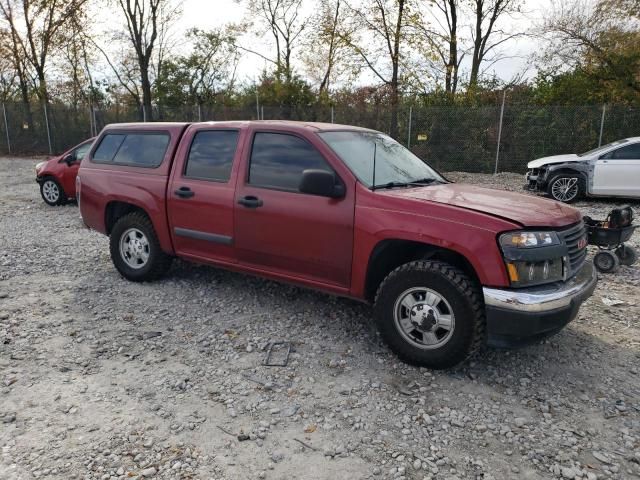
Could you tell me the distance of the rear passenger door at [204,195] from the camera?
4.71m

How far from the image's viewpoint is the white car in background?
10.5m

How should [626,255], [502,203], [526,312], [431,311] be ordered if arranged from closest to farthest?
[526,312], [431,311], [502,203], [626,255]

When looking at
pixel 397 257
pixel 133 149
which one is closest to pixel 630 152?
pixel 397 257

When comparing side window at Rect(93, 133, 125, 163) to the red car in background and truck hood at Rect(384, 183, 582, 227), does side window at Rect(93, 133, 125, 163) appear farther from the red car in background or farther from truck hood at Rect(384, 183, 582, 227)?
the red car in background

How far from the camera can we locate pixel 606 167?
10.6 m

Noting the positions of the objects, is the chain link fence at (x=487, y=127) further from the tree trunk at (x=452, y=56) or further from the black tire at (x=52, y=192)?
the black tire at (x=52, y=192)

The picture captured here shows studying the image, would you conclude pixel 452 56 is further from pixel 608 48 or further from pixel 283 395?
pixel 283 395

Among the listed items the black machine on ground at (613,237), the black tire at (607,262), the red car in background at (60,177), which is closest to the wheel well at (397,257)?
the black machine on ground at (613,237)

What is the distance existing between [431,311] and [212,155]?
2630 millimetres

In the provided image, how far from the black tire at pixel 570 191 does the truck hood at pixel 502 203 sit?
7.54 metres

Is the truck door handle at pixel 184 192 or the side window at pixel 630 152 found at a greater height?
the side window at pixel 630 152

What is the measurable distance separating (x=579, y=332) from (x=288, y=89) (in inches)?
745

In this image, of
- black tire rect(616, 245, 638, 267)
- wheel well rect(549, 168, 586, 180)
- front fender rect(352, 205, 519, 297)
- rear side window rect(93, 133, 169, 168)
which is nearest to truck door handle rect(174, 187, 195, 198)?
rear side window rect(93, 133, 169, 168)

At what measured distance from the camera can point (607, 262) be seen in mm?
6004
